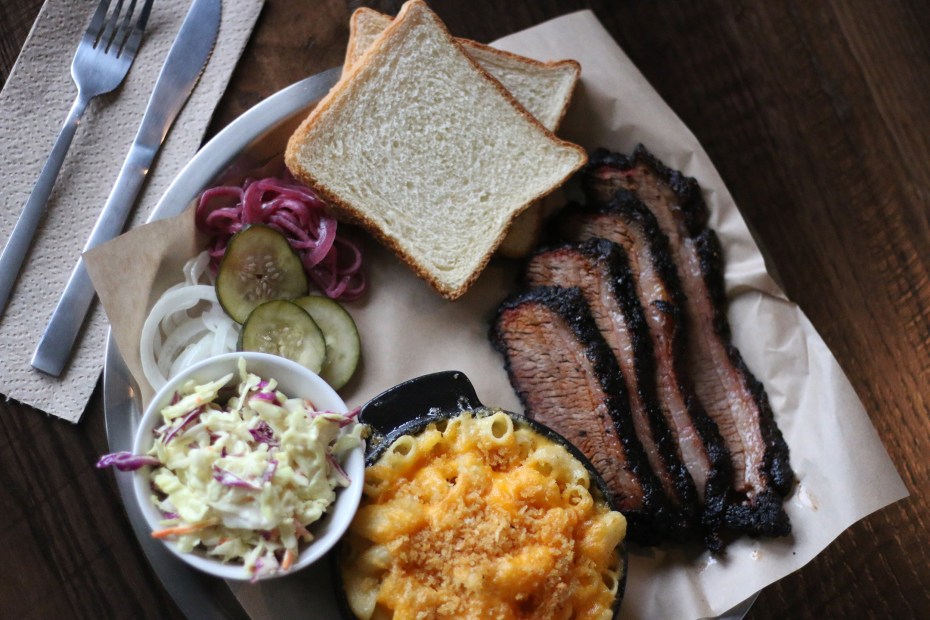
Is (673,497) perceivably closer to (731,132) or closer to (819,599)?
(819,599)

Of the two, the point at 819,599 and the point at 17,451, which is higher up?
the point at 17,451

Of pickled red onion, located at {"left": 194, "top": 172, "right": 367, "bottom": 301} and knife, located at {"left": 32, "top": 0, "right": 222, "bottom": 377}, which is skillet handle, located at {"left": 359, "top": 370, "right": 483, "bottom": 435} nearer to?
pickled red onion, located at {"left": 194, "top": 172, "right": 367, "bottom": 301}

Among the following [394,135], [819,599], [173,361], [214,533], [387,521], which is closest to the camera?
[214,533]

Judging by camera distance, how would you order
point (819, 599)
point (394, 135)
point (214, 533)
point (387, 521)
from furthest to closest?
point (819, 599) → point (394, 135) → point (387, 521) → point (214, 533)

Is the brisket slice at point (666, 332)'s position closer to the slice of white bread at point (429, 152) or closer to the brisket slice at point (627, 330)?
the brisket slice at point (627, 330)

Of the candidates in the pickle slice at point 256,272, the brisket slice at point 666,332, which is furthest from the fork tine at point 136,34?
the brisket slice at point 666,332

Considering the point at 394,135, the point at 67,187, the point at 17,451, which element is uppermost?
the point at 394,135

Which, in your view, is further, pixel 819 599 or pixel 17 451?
pixel 819 599

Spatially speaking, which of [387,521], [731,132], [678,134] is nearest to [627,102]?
[678,134]
